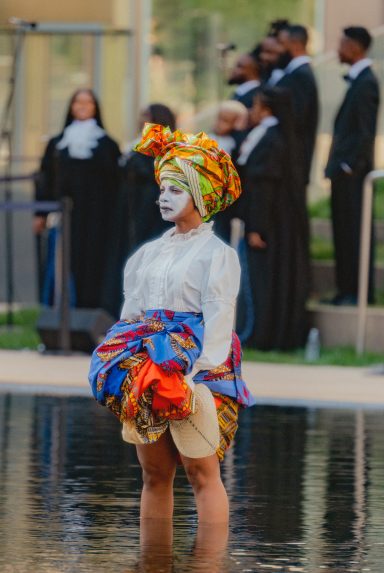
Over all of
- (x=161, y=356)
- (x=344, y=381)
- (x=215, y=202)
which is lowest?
(x=344, y=381)

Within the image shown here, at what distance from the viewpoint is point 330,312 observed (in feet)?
55.1

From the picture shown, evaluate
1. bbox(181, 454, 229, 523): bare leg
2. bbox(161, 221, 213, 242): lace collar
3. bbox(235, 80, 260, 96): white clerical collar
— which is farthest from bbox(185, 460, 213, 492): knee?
bbox(235, 80, 260, 96): white clerical collar

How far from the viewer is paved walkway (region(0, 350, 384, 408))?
1320 centimetres

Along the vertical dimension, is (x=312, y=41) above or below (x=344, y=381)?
above

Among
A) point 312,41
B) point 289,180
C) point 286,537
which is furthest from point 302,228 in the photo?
point 286,537

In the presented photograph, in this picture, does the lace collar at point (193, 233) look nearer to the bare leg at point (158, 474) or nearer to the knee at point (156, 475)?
the bare leg at point (158, 474)

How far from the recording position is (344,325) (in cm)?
1669

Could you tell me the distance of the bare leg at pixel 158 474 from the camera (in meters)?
7.20

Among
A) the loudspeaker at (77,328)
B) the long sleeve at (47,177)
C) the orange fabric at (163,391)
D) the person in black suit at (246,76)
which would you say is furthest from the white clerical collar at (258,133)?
the orange fabric at (163,391)

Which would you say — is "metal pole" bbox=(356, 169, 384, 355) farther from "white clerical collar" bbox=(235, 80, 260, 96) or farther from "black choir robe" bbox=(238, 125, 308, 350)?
"white clerical collar" bbox=(235, 80, 260, 96)

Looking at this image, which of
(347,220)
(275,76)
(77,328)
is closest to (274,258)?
(347,220)

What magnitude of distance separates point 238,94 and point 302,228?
6.29 ft

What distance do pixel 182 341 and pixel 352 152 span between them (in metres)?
9.67

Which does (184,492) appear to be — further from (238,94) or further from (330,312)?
(238,94)
